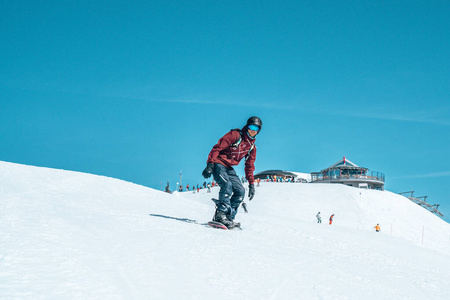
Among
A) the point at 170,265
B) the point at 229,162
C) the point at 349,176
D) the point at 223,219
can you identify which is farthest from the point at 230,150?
the point at 349,176

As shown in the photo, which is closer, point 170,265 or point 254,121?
point 170,265

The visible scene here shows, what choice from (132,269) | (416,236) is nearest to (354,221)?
(416,236)

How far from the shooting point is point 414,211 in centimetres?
3462

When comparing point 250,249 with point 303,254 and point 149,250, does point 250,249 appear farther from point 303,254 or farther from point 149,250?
point 149,250

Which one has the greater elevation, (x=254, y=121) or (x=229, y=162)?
(x=254, y=121)

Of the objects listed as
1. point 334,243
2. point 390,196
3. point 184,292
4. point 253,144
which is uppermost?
point 390,196

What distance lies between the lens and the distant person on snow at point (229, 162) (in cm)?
629

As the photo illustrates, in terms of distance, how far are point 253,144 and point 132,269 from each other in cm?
402

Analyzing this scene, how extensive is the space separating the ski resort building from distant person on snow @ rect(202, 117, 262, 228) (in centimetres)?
4268

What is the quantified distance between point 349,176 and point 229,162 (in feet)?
143

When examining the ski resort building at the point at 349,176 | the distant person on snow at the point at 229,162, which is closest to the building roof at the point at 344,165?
the ski resort building at the point at 349,176

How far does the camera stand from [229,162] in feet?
21.1

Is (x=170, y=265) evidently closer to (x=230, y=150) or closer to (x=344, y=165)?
(x=230, y=150)

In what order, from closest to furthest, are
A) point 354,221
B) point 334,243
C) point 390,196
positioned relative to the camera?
point 334,243, point 354,221, point 390,196
